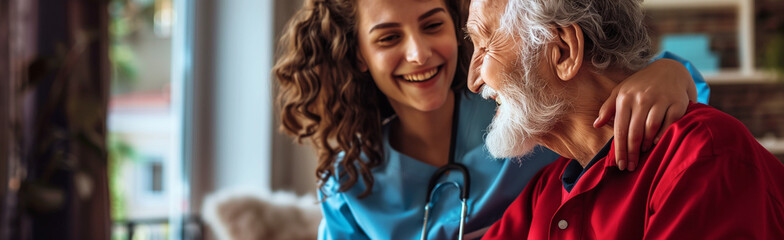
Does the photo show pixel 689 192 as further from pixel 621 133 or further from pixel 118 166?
pixel 118 166

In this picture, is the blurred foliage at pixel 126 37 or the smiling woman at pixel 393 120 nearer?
the smiling woman at pixel 393 120

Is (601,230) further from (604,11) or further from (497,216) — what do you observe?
(497,216)

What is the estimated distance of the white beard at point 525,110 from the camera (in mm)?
1049

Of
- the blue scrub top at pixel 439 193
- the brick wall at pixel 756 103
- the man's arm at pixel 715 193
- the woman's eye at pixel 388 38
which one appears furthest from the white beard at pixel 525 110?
the brick wall at pixel 756 103

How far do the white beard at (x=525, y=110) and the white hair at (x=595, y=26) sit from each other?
0.15 feet

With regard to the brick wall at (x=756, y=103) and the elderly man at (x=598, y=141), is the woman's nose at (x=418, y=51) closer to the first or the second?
the elderly man at (x=598, y=141)

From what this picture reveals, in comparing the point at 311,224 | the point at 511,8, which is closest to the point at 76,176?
the point at 311,224

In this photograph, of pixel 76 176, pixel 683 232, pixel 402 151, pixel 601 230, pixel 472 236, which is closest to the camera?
pixel 683 232

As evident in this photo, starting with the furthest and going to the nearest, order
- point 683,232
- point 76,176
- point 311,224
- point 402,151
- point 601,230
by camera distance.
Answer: point 311,224
point 76,176
point 402,151
point 601,230
point 683,232

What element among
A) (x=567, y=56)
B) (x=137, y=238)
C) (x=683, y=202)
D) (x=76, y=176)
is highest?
(x=567, y=56)

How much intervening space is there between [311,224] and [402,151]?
0.77 meters

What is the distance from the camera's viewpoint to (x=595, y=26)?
995mm

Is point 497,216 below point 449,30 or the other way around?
below

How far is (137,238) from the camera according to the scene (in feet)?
9.75
